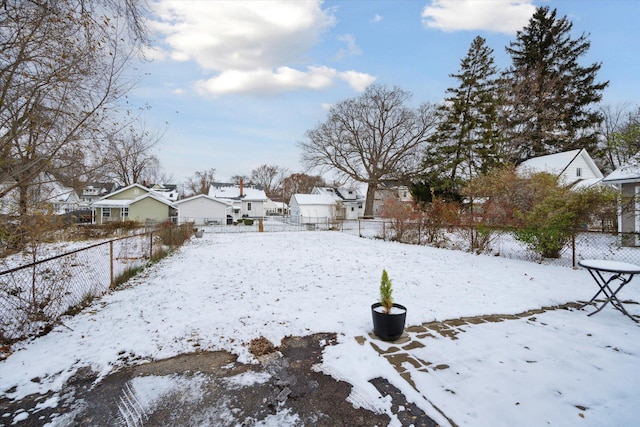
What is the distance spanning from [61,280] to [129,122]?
2547 millimetres

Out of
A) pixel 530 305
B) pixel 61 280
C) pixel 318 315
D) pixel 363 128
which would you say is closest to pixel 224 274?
pixel 61 280

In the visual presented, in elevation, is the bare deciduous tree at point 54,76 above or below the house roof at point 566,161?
below

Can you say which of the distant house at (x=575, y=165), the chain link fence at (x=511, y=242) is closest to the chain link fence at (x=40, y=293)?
the chain link fence at (x=511, y=242)

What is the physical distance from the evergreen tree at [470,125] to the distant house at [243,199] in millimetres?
22165

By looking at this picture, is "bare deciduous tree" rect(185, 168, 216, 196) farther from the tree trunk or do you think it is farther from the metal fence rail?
the metal fence rail

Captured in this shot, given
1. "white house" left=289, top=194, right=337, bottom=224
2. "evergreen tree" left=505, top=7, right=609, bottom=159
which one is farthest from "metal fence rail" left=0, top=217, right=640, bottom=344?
"white house" left=289, top=194, right=337, bottom=224

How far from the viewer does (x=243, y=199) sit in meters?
34.9

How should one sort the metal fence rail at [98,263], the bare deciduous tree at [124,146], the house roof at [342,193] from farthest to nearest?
the house roof at [342,193] → the bare deciduous tree at [124,146] → the metal fence rail at [98,263]

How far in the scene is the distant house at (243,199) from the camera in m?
35.3

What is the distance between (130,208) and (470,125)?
3138 cm

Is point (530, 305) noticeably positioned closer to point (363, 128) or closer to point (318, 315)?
point (318, 315)

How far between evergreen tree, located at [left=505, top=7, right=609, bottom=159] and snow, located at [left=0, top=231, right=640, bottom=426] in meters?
21.3

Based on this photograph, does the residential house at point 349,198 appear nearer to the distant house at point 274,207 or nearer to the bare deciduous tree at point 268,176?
the distant house at point 274,207

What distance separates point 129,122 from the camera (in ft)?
13.9
